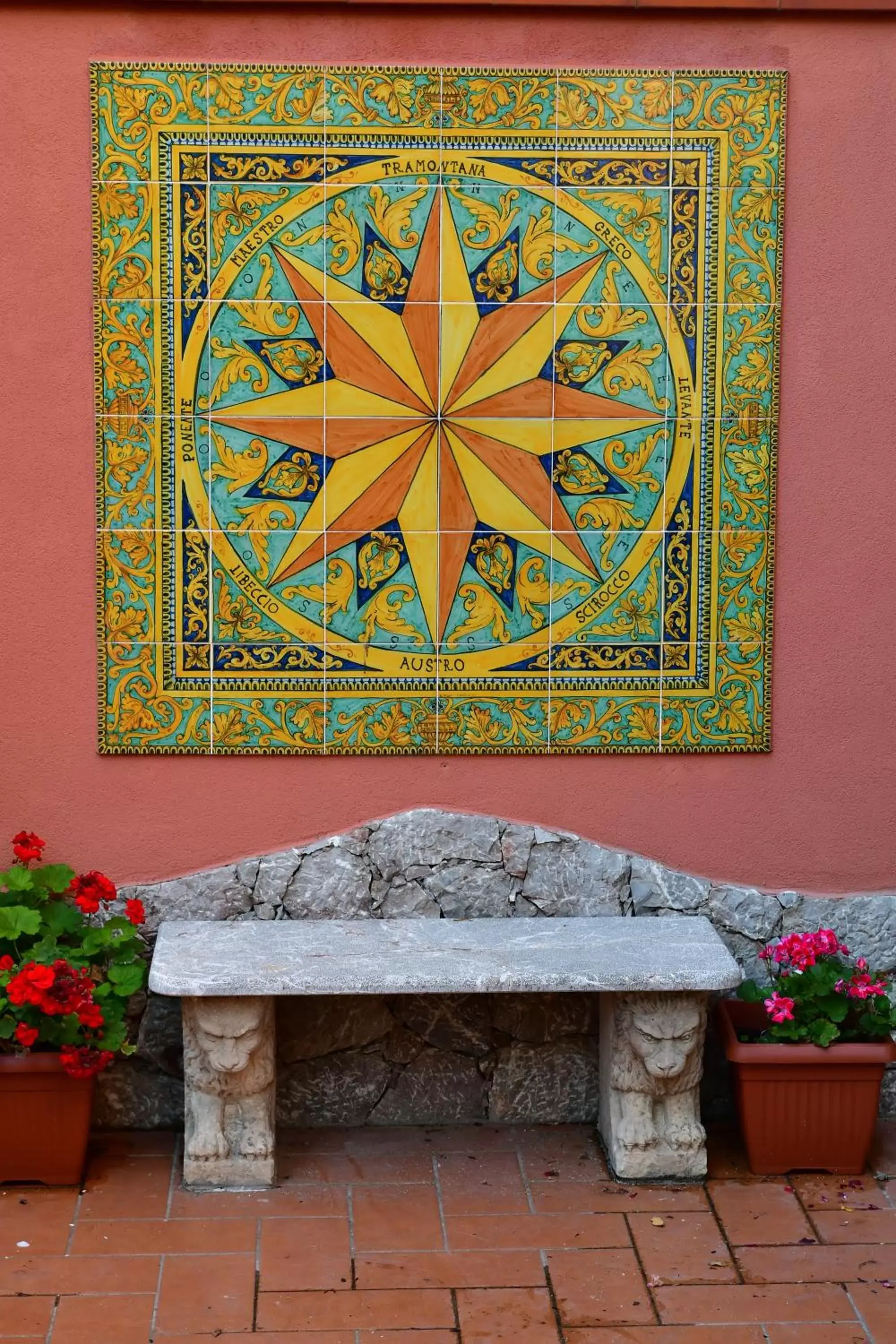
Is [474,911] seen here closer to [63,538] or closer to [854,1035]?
[854,1035]

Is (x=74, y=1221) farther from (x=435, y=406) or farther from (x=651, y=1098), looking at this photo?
(x=435, y=406)

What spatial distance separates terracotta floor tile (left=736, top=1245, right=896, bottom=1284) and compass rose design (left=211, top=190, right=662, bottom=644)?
5.53 feet

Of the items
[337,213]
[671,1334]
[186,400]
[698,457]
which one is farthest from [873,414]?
[671,1334]

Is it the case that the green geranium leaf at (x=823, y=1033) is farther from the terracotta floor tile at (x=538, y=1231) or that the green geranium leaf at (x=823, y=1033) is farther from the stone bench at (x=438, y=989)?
the terracotta floor tile at (x=538, y=1231)

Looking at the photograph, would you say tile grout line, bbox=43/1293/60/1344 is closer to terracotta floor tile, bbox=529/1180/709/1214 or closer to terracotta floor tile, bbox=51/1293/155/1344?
terracotta floor tile, bbox=51/1293/155/1344

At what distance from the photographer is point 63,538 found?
3.96m

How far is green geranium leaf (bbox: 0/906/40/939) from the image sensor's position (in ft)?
12.2

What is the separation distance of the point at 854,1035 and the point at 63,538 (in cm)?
235

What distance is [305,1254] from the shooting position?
3486mm

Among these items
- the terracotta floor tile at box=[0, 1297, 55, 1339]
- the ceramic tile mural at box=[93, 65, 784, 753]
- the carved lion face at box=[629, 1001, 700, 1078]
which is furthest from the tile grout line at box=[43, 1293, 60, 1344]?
the carved lion face at box=[629, 1001, 700, 1078]

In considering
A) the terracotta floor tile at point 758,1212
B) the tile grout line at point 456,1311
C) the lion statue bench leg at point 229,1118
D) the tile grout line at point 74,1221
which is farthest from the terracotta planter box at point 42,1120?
the terracotta floor tile at point 758,1212

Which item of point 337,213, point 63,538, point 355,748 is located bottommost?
point 355,748

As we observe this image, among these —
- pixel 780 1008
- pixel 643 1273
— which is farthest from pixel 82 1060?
pixel 780 1008

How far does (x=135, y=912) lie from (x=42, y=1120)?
0.53 m
